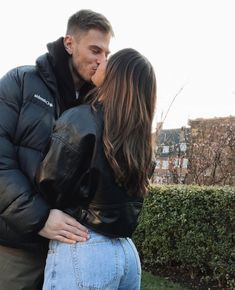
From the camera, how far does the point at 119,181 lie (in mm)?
1912

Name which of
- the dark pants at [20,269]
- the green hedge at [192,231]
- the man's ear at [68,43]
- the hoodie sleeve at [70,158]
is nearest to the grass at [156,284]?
the green hedge at [192,231]

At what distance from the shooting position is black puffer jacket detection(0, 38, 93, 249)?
1.96 meters

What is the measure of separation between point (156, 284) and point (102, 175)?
4340 mm

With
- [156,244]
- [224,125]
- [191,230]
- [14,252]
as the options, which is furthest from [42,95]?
[224,125]

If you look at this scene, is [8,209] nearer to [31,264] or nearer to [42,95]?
[31,264]

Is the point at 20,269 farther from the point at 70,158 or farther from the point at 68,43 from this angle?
the point at 68,43

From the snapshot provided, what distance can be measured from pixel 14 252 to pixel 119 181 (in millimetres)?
691

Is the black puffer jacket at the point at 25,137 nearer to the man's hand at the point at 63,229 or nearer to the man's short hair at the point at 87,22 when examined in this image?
the man's hand at the point at 63,229

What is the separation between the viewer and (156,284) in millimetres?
5863

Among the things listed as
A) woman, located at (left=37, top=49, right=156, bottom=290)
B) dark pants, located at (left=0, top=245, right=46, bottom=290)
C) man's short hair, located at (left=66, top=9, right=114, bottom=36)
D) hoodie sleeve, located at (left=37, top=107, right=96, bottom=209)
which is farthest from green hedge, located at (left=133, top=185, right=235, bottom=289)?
hoodie sleeve, located at (left=37, top=107, right=96, bottom=209)

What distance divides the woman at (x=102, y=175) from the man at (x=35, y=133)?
0.08m

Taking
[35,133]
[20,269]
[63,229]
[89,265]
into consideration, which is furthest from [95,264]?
[35,133]

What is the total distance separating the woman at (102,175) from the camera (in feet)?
6.12

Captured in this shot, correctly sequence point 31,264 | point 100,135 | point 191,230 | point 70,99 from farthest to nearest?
point 191,230, point 70,99, point 31,264, point 100,135
